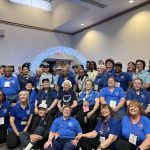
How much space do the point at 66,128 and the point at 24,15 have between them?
21.8 ft

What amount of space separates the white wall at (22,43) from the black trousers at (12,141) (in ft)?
15.8

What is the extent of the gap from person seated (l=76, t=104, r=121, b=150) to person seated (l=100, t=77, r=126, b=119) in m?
0.65

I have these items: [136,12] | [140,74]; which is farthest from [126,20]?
[140,74]

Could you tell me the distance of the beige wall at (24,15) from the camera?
26.3 feet

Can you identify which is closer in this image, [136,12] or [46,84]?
[46,84]

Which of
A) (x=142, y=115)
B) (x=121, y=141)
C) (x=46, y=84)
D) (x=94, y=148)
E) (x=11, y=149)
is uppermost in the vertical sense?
(x=46, y=84)

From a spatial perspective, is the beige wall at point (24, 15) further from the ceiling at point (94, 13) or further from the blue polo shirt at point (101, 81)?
the blue polo shirt at point (101, 81)

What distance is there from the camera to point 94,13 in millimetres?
7074

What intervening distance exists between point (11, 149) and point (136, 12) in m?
5.29

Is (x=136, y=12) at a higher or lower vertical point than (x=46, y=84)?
higher

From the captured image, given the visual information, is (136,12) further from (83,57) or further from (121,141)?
(121,141)

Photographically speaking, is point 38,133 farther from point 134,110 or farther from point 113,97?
point 134,110

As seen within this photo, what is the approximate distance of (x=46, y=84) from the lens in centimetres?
402

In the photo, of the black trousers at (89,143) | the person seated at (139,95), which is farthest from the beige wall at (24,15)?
the black trousers at (89,143)
